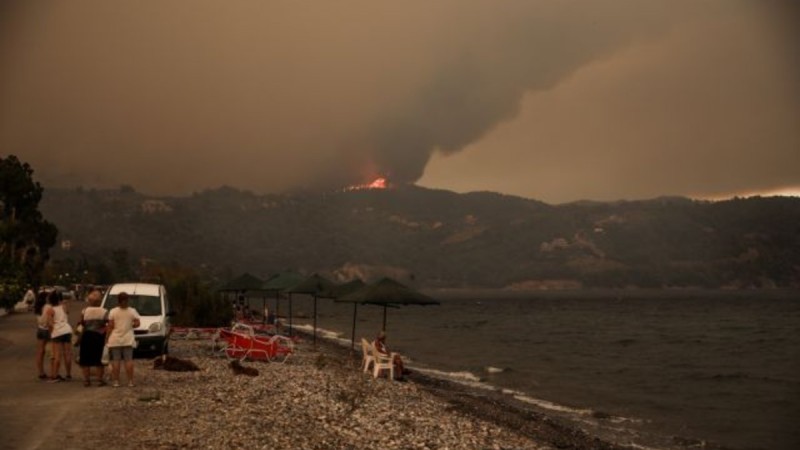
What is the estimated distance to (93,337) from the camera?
14.3 m

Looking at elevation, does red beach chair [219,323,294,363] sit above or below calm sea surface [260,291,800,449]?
above

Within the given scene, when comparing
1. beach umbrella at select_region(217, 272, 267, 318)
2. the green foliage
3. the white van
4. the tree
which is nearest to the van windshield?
the white van

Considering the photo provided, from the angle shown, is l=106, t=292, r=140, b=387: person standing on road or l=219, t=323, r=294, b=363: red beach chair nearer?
l=106, t=292, r=140, b=387: person standing on road

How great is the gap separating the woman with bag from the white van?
466cm

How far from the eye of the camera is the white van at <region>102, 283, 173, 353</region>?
19.4 meters

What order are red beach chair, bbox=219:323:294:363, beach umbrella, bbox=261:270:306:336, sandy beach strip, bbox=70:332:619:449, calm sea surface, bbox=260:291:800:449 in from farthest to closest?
beach umbrella, bbox=261:270:306:336
red beach chair, bbox=219:323:294:363
calm sea surface, bbox=260:291:800:449
sandy beach strip, bbox=70:332:619:449

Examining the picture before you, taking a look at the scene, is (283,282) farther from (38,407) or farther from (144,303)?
(38,407)

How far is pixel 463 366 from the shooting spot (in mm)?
36500

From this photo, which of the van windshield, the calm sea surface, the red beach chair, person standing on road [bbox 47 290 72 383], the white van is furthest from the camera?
the red beach chair

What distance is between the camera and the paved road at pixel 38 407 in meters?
9.72

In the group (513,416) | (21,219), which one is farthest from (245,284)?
(21,219)

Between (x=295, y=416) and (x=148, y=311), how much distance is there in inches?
380

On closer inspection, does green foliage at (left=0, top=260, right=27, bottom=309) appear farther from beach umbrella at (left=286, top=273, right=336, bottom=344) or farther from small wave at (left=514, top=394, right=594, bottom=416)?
small wave at (left=514, top=394, right=594, bottom=416)

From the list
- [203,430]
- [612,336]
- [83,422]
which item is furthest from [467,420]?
[612,336]
